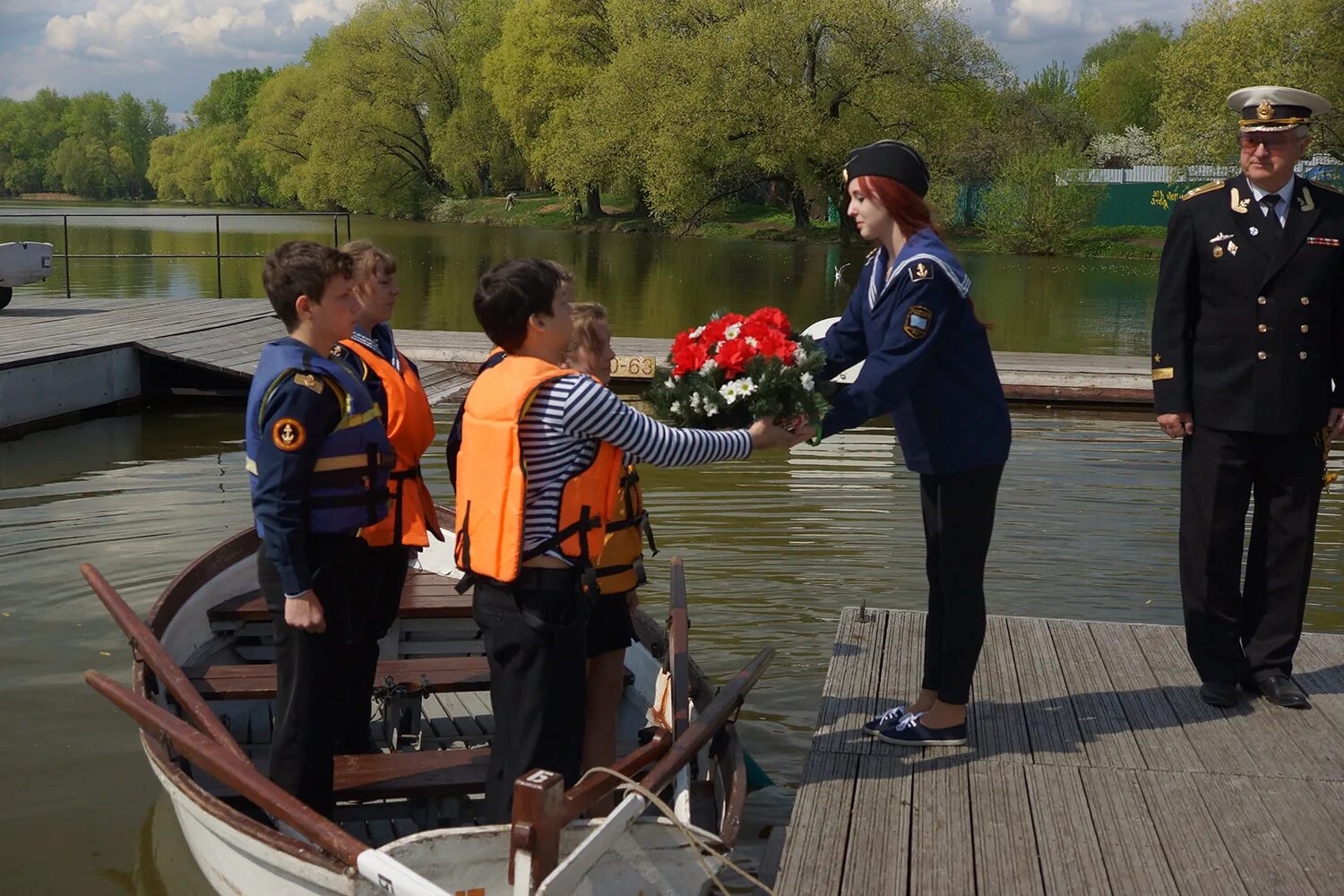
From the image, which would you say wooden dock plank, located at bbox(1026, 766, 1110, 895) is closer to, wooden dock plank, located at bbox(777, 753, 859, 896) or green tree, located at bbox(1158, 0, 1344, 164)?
wooden dock plank, located at bbox(777, 753, 859, 896)

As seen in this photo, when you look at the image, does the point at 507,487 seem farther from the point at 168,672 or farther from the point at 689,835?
the point at 168,672

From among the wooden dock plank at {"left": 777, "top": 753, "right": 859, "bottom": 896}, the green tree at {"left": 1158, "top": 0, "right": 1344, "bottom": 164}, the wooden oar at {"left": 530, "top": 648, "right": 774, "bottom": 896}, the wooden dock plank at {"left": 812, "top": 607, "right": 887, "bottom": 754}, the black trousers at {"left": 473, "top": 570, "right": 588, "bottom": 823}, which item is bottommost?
the wooden dock plank at {"left": 777, "top": 753, "right": 859, "bottom": 896}

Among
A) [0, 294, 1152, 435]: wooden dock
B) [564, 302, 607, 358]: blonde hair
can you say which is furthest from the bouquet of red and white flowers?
[0, 294, 1152, 435]: wooden dock

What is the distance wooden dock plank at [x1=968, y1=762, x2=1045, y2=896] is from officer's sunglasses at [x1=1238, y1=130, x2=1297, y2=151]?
1982 millimetres

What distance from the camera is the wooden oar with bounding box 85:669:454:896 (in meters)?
2.82

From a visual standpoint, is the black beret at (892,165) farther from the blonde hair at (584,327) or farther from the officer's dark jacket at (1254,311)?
the officer's dark jacket at (1254,311)

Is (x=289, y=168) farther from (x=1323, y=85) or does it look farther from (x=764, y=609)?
(x=764, y=609)

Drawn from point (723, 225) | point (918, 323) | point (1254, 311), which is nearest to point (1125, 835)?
point (918, 323)

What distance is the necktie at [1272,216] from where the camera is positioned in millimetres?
3967

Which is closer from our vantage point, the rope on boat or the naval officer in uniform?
the rope on boat

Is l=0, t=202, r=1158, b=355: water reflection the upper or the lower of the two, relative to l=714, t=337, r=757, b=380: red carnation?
lower

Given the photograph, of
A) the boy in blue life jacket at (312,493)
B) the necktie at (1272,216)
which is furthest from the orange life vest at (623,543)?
the necktie at (1272,216)

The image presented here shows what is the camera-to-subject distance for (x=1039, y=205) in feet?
129

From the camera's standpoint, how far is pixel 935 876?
314cm
